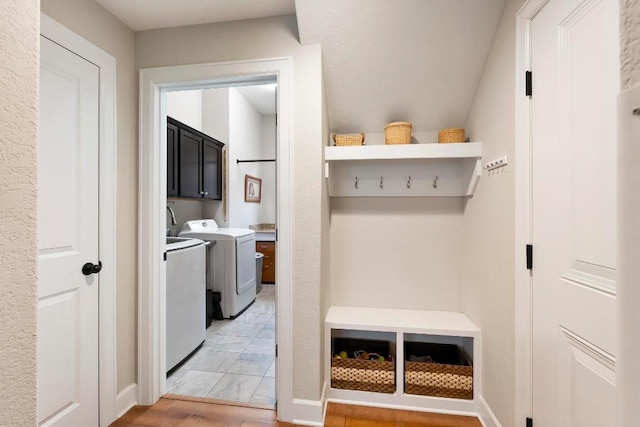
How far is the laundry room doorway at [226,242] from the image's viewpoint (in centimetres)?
224

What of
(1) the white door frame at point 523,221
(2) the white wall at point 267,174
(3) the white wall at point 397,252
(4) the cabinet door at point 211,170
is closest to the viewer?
(1) the white door frame at point 523,221

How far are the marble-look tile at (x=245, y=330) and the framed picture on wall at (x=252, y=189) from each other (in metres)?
2.34

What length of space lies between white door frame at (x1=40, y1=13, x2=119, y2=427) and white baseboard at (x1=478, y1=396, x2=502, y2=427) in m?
2.12

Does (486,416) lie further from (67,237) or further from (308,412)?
(67,237)

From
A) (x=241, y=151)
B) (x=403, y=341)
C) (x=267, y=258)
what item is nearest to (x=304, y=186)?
(x=403, y=341)

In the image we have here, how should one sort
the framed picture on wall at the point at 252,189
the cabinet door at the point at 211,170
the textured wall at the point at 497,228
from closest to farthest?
the textured wall at the point at 497,228 < the cabinet door at the point at 211,170 < the framed picture on wall at the point at 252,189

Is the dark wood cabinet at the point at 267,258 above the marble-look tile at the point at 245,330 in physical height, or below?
above

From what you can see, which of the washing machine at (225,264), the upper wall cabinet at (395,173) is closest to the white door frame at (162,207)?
the upper wall cabinet at (395,173)

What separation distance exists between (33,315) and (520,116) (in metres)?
1.78

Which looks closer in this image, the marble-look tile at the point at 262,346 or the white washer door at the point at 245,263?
the marble-look tile at the point at 262,346

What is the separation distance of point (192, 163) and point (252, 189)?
2003 mm

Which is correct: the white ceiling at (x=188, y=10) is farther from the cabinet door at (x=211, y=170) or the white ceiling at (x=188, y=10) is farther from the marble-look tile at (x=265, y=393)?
the marble-look tile at (x=265, y=393)

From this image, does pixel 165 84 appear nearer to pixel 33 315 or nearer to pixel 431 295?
pixel 33 315

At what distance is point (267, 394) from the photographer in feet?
6.68
